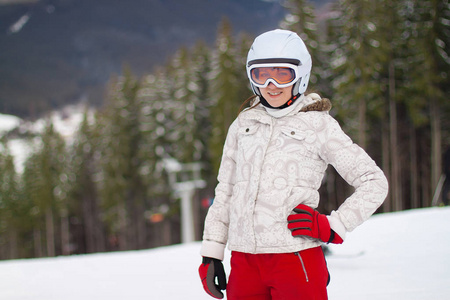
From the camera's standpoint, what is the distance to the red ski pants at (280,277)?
2.19 m

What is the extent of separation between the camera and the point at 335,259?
22.4ft

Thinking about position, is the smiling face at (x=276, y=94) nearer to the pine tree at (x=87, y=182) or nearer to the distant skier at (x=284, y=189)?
the distant skier at (x=284, y=189)

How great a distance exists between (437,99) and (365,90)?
12.6ft

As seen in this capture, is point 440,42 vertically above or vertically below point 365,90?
above

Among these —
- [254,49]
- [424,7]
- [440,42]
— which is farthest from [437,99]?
[254,49]

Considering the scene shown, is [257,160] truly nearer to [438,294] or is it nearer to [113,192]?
[438,294]

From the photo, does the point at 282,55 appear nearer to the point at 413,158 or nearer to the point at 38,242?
the point at 413,158

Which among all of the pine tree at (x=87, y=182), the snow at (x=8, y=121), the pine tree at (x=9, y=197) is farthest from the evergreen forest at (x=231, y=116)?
the snow at (x=8, y=121)

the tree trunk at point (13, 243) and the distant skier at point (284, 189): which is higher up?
the distant skier at point (284, 189)

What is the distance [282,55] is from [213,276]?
1.43 m

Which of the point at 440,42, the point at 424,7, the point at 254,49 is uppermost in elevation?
the point at 424,7

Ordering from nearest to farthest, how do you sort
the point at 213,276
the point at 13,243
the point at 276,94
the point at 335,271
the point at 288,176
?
1. the point at 288,176
2. the point at 276,94
3. the point at 213,276
4. the point at 335,271
5. the point at 13,243

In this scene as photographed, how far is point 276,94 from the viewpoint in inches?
93.9

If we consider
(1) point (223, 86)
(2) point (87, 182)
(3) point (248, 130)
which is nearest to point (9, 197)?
(2) point (87, 182)
